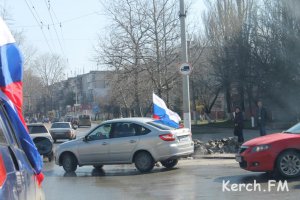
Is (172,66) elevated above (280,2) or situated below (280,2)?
below

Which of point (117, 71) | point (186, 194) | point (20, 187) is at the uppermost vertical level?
point (117, 71)

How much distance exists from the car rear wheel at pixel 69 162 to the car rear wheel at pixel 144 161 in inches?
86.6

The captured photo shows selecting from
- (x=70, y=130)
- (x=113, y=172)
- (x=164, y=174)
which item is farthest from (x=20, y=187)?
(x=70, y=130)

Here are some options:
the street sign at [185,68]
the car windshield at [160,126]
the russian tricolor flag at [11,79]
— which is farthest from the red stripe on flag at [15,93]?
the street sign at [185,68]

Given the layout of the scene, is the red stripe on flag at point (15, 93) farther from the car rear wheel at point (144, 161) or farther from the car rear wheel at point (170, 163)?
the car rear wheel at point (170, 163)

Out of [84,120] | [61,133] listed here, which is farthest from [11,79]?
[84,120]

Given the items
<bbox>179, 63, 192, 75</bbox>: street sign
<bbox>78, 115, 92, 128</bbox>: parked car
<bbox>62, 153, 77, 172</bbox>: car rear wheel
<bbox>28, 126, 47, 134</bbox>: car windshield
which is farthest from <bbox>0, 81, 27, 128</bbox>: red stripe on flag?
<bbox>78, 115, 92, 128</bbox>: parked car

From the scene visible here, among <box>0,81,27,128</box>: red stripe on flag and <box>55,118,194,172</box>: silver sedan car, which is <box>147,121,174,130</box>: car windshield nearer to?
<box>55,118,194,172</box>: silver sedan car

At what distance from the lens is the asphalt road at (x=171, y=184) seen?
32.2 ft

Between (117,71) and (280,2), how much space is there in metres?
12.1

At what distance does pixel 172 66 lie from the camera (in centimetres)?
3478

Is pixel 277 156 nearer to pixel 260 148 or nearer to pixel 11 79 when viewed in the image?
pixel 260 148

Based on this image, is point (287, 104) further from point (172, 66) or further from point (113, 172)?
point (113, 172)

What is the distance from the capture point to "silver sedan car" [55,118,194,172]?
46.9 feet
